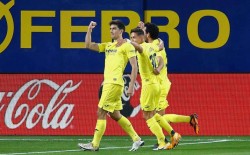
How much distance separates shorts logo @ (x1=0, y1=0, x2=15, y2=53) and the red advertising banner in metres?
0.70

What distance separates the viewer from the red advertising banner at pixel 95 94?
22031 mm

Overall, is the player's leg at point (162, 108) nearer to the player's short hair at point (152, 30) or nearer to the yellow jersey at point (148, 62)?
the yellow jersey at point (148, 62)

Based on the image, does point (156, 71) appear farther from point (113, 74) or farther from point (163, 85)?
point (163, 85)

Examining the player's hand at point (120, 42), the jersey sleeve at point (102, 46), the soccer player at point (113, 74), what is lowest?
the soccer player at point (113, 74)

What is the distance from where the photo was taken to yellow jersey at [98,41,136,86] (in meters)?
17.9

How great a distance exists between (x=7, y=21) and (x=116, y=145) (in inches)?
166

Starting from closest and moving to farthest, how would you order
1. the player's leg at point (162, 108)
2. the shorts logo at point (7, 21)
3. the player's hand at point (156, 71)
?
1. the player's hand at point (156, 71)
2. the player's leg at point (162, 108)
3. the shorts logo at point (7, 21)

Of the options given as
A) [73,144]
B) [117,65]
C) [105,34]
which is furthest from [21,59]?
[117,65]

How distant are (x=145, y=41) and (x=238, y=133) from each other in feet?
12.9

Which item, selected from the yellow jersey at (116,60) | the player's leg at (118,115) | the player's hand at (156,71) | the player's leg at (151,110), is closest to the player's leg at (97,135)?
the player's leg at (118,115)

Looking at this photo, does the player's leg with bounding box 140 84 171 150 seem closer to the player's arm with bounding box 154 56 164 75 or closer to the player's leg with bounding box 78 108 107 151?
the player's arm with bounding box 154 56 164 75

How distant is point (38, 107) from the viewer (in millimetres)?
22078

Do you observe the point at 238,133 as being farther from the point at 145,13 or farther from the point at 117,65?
the point at 117,65

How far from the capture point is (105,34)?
73.7 ft
